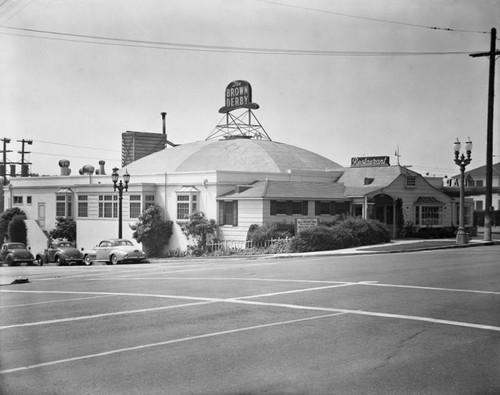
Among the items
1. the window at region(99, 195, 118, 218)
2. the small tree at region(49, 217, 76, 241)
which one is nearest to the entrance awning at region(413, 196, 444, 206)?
the window at region(99, 195, 118, 218)

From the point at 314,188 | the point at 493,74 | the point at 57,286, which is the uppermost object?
the point at 493,74

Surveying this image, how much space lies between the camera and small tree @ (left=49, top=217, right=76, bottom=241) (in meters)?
52.9

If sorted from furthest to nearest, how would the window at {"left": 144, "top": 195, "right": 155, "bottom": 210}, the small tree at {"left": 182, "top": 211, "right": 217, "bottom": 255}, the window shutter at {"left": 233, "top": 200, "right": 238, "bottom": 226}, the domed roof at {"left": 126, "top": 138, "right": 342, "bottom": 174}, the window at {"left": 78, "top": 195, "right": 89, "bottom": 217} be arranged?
the window at {"left": 78, "top": 195, "right": 89, "bottom": 217} → the domed roof at {"left": 126, "top": 138, "right": 342, "bottom": 174} → the window at {"left": 144, "top": 195, "right": 155, "bottom": 210} → the small tree at {"left": 182, "top": 211, "right": 217, "bottom": 255} → the window shutter at {"left": 233, "top": 200, "right": 238, "bottom": 226}

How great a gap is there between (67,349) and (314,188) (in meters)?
35.9

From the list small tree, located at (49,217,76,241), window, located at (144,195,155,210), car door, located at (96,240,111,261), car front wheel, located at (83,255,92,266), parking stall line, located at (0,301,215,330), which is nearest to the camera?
parking stall line, located at (0,301,215,330)

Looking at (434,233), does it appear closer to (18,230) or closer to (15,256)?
(15,256)

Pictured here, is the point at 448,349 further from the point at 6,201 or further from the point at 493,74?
the point at 6,201

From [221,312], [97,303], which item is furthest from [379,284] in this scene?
[97,303]

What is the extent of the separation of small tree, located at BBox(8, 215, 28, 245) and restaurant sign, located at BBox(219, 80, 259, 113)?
20.6m

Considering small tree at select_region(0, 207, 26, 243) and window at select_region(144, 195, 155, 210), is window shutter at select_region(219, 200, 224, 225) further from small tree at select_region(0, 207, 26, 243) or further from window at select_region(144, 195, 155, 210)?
small tree at select_region(0, 207, 26, 243)

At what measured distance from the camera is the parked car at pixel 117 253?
3725cm

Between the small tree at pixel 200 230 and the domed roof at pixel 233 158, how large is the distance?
7975mm

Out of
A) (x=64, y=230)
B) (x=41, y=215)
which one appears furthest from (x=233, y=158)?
(x=41, y=215)

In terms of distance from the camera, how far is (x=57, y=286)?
816 inches
